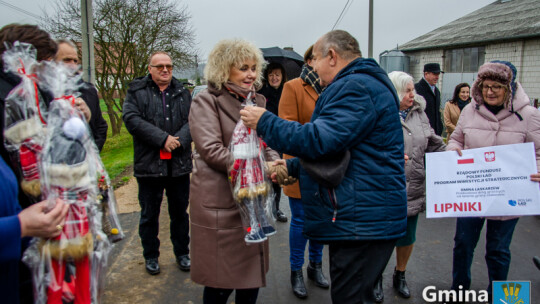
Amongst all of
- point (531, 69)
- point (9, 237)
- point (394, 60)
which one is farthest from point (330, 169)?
point (394, 60)

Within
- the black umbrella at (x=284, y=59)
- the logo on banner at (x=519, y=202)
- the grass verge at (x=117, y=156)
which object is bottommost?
the grass verge at (x=117, y=156)

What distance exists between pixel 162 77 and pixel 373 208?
259 centimetres

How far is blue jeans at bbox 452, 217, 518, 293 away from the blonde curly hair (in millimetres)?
2267

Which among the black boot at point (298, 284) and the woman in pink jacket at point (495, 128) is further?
the black boot at point (298, 284)

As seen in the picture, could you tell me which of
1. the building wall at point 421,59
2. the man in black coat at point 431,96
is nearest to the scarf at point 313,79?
the man in black coat at point 431,96

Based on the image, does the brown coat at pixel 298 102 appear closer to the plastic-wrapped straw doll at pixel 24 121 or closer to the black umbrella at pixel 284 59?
the plastic-wrapped straw doll at pixel 24 121

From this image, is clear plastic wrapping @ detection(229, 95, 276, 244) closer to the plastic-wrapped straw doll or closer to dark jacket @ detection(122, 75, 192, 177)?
the plastic-wrapped straw doll

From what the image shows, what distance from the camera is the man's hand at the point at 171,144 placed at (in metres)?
3.66

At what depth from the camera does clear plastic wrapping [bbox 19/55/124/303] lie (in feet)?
5.05

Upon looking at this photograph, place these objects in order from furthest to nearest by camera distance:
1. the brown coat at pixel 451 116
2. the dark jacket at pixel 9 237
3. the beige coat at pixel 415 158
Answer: the brown coat at pixel 451 116
the beige coat at pixel 415 158
the dark jacket at pixel 9 237

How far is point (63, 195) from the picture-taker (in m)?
1.56

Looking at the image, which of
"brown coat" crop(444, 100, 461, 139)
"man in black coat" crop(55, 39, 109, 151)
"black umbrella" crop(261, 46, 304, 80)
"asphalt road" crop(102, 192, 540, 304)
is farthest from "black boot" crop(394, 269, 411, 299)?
"black umbrella" crop(261, 46, 304, 80)

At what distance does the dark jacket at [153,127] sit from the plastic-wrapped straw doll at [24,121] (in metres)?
2.04

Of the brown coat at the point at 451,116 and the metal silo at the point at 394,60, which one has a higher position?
the metal silo at the point at 394,60
